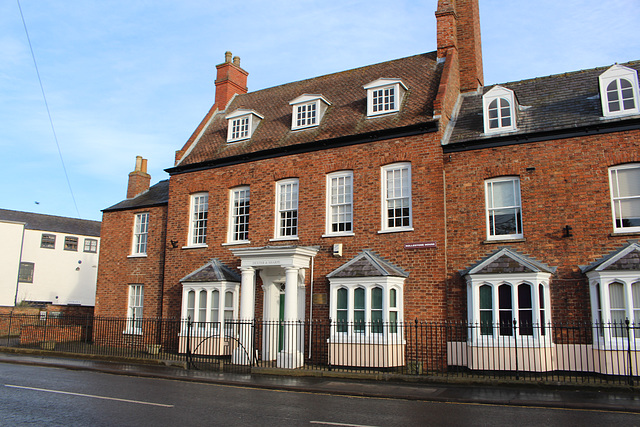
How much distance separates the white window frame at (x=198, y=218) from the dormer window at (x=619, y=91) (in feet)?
50.5

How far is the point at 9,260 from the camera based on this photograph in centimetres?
3775

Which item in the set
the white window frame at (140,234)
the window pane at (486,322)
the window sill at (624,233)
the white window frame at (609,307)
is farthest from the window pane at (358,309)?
the white window frame at (140,234)

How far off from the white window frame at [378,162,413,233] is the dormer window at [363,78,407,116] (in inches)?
95.1

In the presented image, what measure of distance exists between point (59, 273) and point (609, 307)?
137 feet

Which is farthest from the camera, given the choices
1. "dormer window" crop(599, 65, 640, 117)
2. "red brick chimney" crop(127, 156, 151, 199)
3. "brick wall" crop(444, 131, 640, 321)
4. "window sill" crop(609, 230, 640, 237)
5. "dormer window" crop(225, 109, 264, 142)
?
"red brick chimney" crop(127, 156, 151, 199)

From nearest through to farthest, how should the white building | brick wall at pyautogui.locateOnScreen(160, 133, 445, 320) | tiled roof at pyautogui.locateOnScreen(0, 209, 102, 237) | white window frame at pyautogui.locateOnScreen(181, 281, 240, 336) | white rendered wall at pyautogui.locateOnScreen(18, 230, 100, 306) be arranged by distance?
brick wall at pyautogui.locateOnScreen(160, 133, 445, 320), white window frame at pyautogui.locateOnScreen(181, 281, 240, 336), the white building, white rendered wall at pyautogui.locateOnScreen(18, 230, 100, 306), tiled roof at pyautogui.locateOnScreen(0, 209, 102, 237)

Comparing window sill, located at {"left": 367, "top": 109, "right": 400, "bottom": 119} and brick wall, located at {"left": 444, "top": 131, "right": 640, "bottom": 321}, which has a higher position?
window sill, located at {"left": 367, "top": 109, "right": 400, "bottom": 119}

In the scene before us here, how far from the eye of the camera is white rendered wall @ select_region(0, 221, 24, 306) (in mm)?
37188

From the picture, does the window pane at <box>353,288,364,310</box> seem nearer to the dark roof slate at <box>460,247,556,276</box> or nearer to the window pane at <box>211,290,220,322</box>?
the dark roof slate at <box>460,247,556,276</box>

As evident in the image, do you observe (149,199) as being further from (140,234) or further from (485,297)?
(485,297)

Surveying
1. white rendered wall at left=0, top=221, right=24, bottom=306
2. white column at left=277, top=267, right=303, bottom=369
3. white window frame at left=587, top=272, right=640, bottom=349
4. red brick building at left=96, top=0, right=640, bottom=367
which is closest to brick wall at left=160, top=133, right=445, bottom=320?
red brick building at left=96, top=0, right=640, bottom=367

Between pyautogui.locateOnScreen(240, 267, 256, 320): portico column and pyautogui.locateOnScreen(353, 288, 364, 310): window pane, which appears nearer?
pyautogui.locateOnScreen(353, 288, 364, 310): window pane

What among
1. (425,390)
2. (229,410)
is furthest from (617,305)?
(229,410)

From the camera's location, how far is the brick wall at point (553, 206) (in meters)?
14.9
